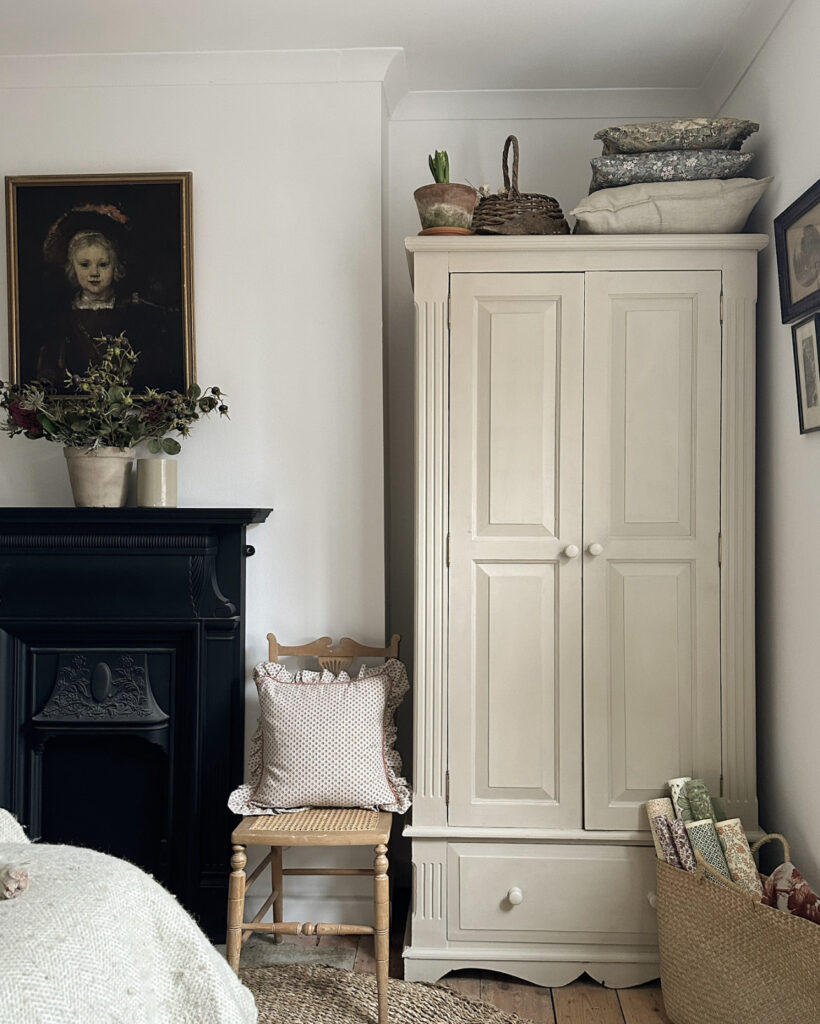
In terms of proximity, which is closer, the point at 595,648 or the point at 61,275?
the point at 595,648

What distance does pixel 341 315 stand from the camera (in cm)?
285

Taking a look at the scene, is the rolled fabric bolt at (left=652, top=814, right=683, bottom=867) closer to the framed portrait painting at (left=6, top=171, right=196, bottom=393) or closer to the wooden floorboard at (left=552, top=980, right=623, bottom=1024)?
the wooden floorboard at (left=552, top=980, right=623, bottom=1024)

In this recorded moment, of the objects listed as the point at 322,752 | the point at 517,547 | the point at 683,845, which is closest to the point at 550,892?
the point at 683,845

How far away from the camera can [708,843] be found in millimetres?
2318

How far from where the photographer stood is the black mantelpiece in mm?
2717

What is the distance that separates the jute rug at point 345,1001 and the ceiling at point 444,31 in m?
2.69

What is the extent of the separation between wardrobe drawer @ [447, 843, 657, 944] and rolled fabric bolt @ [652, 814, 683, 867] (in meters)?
0.13

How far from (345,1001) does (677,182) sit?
2385 millimetres

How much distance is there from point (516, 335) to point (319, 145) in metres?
0.96

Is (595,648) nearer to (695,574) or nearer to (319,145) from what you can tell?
(695,574)

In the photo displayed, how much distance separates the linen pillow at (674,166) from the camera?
2.51 m

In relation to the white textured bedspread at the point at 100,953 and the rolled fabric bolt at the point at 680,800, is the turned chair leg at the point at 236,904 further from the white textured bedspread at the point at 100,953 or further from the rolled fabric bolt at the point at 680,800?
the rolled fabric bolt at the point at 680,800

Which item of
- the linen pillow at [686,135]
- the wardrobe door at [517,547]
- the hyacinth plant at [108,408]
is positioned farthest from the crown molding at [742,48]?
the hyacinth plant at [108,408]

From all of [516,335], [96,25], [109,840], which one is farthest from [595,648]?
[96,25]
